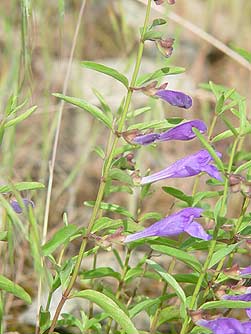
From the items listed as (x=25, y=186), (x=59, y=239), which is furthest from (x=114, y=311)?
(x=25, y=186)

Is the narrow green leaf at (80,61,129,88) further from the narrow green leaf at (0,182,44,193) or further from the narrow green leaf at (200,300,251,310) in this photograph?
the narrow green leaf at (200,300,251,310)

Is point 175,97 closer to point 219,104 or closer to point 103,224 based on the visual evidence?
point 219,104

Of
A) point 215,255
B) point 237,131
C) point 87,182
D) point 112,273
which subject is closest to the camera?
point 215,255

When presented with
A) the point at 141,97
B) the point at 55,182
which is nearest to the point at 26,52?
the point at 55,182

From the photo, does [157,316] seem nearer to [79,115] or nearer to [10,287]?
[10,287]

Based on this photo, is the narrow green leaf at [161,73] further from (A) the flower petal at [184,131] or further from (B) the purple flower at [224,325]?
(B) the purple flower at [224,325]

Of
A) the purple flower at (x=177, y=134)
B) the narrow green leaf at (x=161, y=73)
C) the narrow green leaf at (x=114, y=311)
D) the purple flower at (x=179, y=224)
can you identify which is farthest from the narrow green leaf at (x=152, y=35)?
the narrow green leaf at (x=114, y=311)
